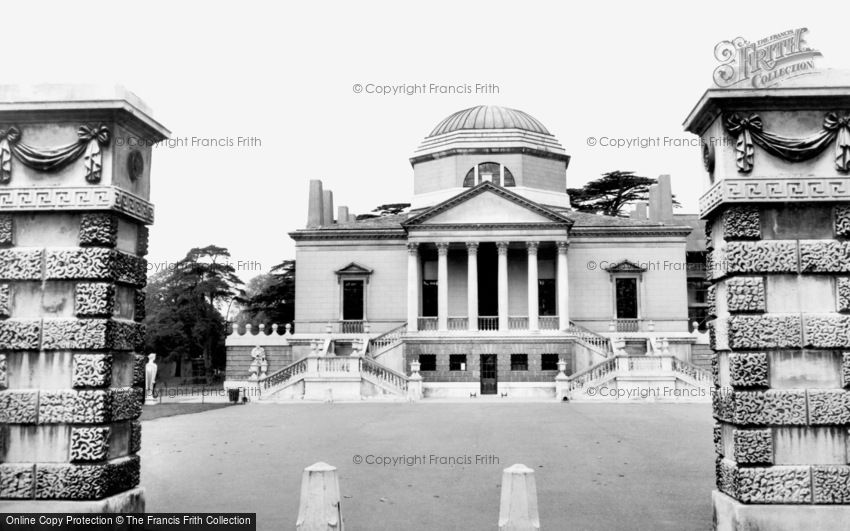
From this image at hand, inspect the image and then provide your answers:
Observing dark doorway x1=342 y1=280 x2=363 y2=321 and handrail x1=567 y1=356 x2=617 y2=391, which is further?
dark doorway x1=342 y1=280 x2=363 y2=321

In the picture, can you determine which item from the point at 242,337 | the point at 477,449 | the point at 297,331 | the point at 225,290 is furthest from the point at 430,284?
the point at 477,449

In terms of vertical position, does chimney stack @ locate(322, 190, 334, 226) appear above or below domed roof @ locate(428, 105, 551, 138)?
below

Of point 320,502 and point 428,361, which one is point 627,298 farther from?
point 320,502

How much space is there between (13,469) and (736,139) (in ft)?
29.7

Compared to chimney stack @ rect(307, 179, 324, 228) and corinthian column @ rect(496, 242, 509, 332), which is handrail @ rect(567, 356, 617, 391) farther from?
chimney stack @ rect(307, 179, 324, 228)

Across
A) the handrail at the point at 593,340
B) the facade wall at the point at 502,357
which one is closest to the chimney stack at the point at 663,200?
the handrail at the point at 593,340

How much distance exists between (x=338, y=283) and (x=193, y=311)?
18.6 metres

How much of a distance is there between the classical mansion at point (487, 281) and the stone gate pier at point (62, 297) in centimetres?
2921

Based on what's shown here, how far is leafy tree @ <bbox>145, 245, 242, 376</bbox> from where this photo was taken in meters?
59.7

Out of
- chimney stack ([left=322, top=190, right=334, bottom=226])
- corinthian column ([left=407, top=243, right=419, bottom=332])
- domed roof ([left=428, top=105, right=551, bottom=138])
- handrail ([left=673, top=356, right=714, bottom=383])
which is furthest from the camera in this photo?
domed roof ([left=428, top=105, right=551, bottom=138])

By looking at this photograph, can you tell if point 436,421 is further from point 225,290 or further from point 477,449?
point 225,290

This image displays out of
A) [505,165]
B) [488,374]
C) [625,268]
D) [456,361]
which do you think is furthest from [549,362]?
[505,165]

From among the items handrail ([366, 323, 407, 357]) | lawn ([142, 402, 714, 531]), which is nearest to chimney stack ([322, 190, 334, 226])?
handrail ([366, 323, 407, 357])

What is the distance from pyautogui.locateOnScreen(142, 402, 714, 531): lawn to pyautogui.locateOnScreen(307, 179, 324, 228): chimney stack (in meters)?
28.0
